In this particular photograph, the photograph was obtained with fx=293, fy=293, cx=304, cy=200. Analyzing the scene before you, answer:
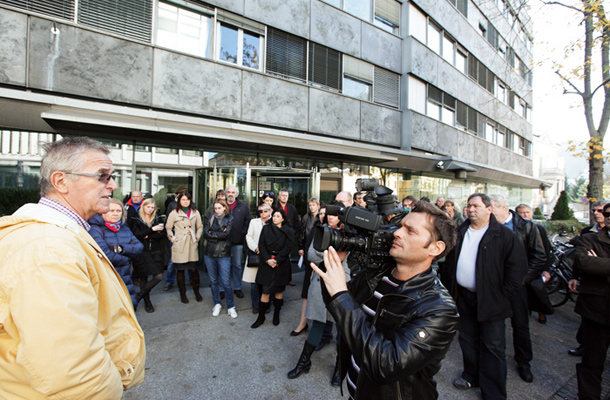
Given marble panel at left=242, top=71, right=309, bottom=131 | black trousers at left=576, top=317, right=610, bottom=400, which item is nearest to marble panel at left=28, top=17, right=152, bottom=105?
marble panel at left=242, top=71, right=309, bottom=131

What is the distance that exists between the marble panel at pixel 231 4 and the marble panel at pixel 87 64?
Answer: 212 cm

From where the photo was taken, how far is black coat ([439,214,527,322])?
2848mm

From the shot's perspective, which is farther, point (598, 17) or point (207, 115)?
point (207, 115)

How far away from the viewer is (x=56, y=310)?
0.96 metres

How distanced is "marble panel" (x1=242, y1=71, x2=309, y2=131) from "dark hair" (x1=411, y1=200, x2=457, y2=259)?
6795mm

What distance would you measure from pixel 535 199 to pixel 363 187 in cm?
4645

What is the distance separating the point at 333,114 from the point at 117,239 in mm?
7061

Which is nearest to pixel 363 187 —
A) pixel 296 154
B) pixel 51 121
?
pixel 51 121

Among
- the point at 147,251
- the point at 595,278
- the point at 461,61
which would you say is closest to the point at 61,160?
the point at 147,251

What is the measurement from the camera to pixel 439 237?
5.08ft

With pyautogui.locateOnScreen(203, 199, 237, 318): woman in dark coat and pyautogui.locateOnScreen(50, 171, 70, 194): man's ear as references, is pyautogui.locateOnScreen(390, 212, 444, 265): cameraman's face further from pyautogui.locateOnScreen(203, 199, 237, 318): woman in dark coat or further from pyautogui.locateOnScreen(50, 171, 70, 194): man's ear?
pyautogui.locateOnScreen(203, 199, 237, 318): woman in dark coat

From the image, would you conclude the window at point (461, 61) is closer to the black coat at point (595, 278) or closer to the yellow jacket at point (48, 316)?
the black coat at point (595, 278)

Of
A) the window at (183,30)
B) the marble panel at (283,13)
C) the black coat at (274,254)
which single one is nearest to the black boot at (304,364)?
the black coat at (274,254)

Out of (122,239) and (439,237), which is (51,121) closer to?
(122,239)
